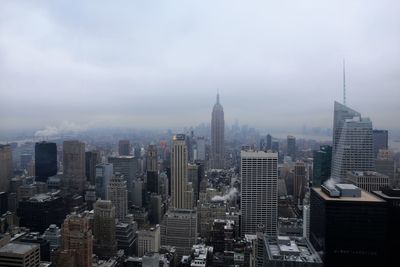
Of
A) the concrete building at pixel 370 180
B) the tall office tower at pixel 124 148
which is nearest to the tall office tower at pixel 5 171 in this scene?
the tall office tower at pixel 124 148

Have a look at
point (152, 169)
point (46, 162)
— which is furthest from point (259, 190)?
point (46, 162)

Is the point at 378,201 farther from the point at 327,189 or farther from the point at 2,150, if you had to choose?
the point at 2,150

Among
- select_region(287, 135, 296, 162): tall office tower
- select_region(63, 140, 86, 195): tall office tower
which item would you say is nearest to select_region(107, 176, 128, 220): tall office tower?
select_region(63, 140, 86, 195): tall office tower

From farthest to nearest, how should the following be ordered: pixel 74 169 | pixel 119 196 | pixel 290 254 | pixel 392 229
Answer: pixel 74 169 → pixel 119 196 → pixel 392 229 → pixel 290 254

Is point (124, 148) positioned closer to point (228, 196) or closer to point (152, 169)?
point (152, 169)

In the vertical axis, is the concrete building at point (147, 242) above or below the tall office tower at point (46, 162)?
below

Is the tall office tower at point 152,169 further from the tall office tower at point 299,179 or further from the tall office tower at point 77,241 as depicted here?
the tall office tower at point 77,241
